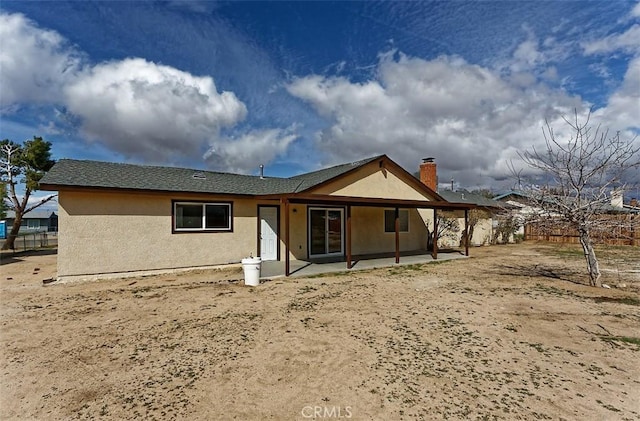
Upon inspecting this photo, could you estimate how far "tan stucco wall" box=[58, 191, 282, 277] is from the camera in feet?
30.7

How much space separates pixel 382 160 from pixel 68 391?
1331cm

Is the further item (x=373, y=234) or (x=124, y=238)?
(x=373, y=234)

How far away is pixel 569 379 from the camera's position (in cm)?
375

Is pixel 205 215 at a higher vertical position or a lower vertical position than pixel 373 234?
higher

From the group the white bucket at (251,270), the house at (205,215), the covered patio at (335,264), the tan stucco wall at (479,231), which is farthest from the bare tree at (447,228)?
the white bucket at (251,270)

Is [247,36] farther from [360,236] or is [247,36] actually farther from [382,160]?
[360,236]

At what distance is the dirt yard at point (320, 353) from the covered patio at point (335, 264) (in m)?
2.05

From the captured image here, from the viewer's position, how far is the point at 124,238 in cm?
1001

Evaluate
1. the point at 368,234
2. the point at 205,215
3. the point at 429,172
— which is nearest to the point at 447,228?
the point at 429,172

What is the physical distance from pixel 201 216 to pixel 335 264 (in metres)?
5.14

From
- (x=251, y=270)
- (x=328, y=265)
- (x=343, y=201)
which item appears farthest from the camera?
(x=328, y=265)

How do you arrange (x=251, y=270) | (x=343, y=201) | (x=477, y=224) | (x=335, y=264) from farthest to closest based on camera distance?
1. (x=477, y=224)
2. (x=335, y=264)
3. (x=343, y=201)
4. (x=251, y=270)

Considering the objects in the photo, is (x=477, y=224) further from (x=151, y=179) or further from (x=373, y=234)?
(x=151, y=179)

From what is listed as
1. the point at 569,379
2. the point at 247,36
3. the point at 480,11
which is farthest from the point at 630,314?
the point at 247,36
